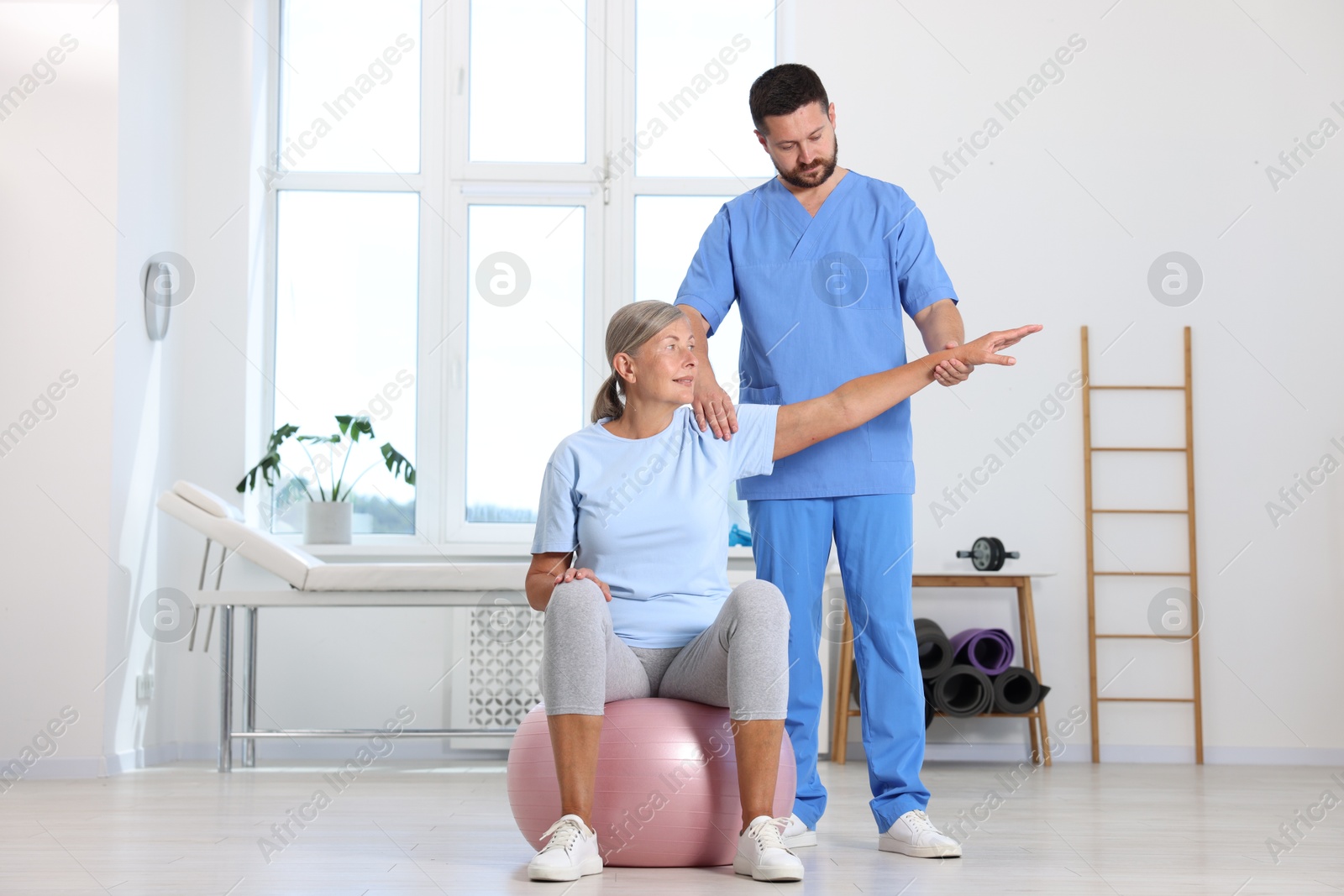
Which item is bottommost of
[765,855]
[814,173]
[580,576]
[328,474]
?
[765,855]

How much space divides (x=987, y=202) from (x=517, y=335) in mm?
1855

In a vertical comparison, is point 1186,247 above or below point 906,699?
above

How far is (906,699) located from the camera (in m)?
2.26

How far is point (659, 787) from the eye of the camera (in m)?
1.91

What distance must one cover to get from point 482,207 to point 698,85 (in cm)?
98

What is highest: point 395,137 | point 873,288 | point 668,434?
point 395,137

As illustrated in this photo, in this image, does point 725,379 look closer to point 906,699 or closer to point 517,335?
point 517,335

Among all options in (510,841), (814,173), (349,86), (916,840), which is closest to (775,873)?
(916,840)

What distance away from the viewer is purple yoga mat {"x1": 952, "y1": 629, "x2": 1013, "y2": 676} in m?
4.04

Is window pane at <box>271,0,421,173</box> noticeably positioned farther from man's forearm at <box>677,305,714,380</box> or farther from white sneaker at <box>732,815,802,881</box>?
white sneaker at <box>732,815,802,881</box>

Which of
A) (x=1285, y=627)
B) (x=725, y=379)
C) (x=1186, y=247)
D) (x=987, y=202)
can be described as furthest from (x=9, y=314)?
(x=1285, y=627)

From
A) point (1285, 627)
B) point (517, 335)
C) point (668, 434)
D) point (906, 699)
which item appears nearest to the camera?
point (668, 434)

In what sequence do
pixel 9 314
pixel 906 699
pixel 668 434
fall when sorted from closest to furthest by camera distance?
1. pixel 668 434
2. pixel 906 699
3. pixel 9 314

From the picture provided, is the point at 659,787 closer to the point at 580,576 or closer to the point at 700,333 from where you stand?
the point at 580,576
